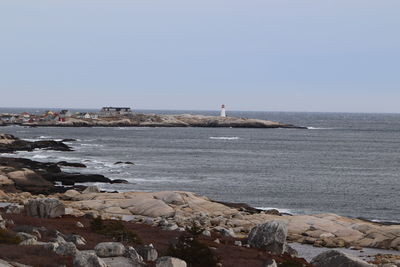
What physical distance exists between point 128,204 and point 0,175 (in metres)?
20.8

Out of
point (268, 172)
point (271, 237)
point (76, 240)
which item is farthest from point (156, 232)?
point (268, 172)

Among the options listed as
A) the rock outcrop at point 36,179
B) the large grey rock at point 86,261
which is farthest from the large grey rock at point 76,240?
the rock outcrop at point 36,179

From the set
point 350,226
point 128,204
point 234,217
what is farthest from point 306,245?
point 128,204

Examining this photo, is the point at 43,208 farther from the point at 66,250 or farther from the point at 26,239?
the point at 66,250

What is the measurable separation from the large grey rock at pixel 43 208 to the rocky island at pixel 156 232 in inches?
2.3

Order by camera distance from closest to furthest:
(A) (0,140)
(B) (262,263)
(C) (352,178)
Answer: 1. (B) (262,263)
2. (C) (352,178)
3. (A) (0,140)

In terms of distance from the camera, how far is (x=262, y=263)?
26594mm

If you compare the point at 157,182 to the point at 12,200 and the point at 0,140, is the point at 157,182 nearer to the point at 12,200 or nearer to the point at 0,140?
the point at 12,200

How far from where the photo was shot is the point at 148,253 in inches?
967

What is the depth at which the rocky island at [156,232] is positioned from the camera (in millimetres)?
23438

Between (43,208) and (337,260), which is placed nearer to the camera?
(337,260)

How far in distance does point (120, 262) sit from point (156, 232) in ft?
38.1

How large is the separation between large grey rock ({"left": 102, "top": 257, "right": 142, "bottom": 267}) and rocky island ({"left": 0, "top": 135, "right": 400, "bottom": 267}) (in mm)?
41

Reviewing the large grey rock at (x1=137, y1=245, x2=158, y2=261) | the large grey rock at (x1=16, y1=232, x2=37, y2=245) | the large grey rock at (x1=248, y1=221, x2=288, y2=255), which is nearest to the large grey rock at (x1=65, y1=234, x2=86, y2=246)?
the large grey rock at (x1=16, y1=232, x2=37, y2=245)
